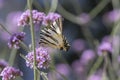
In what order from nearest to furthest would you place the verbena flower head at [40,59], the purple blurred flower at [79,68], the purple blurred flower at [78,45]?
the verbena flower head at [40,59] < the purple blurred flower at [79,68] < the purple blurred flower at [78,45]

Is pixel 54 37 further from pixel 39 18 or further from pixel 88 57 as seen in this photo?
pixel 88 57

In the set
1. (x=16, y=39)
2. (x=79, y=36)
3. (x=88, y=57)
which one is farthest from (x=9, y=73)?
(x=79, y=36)

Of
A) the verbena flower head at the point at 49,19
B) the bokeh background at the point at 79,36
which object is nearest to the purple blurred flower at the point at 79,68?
the bokeh background at the point at 79,36

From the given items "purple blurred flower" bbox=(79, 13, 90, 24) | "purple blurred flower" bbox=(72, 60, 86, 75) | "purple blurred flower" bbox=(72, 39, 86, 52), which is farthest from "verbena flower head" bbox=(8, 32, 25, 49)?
"purple blurred flower" bbox=(72, 39, 86, 52)

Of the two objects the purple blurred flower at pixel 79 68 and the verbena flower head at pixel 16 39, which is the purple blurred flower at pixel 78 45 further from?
the verbena flower head at pixel 16 39

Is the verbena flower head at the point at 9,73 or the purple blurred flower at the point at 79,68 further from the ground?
the purple blurred flower at the point at 79,68

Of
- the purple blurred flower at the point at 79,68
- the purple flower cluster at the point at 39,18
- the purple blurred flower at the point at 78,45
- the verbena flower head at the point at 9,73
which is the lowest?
the verbena flower head at the point at 9,73
